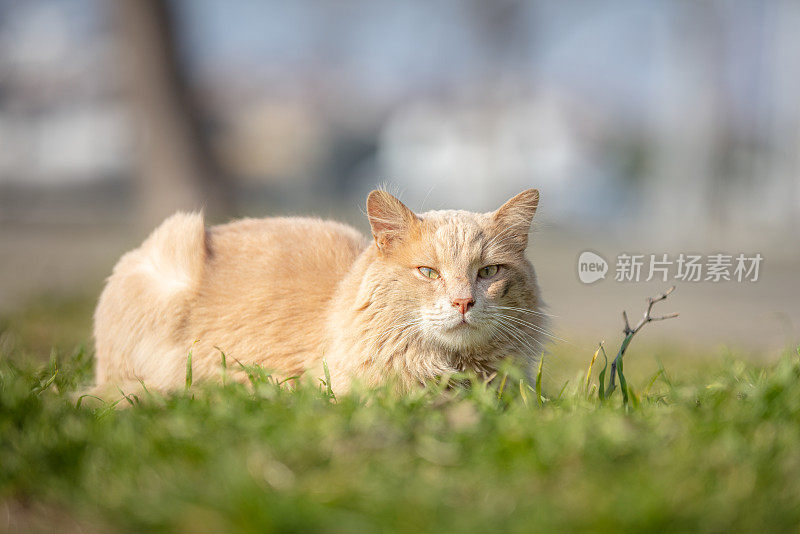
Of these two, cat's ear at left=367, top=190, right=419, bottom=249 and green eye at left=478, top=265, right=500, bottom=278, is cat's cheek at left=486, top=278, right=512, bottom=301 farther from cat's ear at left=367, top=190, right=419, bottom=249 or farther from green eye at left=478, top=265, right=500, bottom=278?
cat's ear at left=367, top=190, right=419, bottom=249

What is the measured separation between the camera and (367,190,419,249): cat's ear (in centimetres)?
283

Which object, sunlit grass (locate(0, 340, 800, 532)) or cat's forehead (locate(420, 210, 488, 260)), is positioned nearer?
sunlit grass (locate(0, 340, 800, 532))

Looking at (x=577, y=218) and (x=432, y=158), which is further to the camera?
(x=432, y=158)

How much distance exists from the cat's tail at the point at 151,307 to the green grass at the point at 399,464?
78 centimetres

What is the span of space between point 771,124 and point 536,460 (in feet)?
46.1

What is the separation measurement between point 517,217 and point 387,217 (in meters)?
0.53

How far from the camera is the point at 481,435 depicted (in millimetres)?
1967

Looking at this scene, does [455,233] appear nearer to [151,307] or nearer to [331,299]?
[331,299]

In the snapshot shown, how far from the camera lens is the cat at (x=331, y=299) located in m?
2.71

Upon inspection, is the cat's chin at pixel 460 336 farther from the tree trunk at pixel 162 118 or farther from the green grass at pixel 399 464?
the tree trunk at pixel 162 118

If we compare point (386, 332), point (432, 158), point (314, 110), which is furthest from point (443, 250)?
point (314, 110)

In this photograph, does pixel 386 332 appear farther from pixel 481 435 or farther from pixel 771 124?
pixel 771 124

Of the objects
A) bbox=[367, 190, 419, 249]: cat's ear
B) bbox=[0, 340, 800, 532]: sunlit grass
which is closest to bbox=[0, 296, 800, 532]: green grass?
bbox=[0, 340, 800, 532]: sunlit grass

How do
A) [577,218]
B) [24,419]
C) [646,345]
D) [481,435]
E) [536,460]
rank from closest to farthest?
1. [536,460]
2. [481,435]
3. [24,419]
4. [646,345]
5. [577,218]
